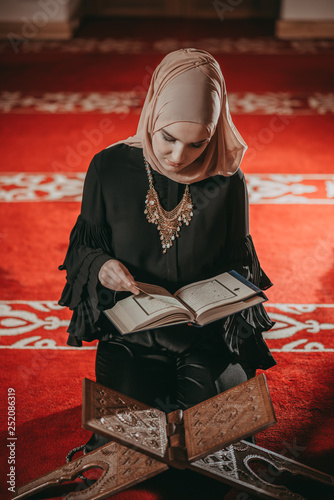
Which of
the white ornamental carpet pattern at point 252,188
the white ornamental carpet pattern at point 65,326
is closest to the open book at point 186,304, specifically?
the white ornamental carpet pattern at point 65,326

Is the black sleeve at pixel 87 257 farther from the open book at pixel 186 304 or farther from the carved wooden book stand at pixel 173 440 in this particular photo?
the carved wooden book stand at pixel 173 440

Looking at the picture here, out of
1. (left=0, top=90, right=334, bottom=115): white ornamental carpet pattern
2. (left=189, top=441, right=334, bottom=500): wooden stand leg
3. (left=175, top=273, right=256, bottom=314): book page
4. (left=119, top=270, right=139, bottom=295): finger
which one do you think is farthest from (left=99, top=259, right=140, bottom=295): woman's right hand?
(left=0, top=90, right=334, bottom=115): white ornamental carpet pattern

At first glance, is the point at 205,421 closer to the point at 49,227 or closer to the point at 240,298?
the point at 240,298

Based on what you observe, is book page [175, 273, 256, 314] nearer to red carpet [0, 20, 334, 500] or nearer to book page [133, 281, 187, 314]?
book page [133, 281, 187, 314]

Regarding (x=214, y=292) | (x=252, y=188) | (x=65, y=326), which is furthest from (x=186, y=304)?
(x=252, y=188)

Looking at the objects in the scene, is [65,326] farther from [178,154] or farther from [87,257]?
[178,154]

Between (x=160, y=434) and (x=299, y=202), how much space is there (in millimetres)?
2700

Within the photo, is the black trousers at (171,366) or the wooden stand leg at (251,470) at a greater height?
the black trousers at (171,366)

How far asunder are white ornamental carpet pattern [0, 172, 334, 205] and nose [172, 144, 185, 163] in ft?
7.80

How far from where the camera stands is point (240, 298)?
62.9 inches

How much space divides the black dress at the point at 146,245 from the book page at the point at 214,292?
0.26 ft

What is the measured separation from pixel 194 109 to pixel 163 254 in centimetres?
47

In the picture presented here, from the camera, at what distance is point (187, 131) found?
1522mm

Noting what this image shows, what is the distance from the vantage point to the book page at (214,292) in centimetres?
159
